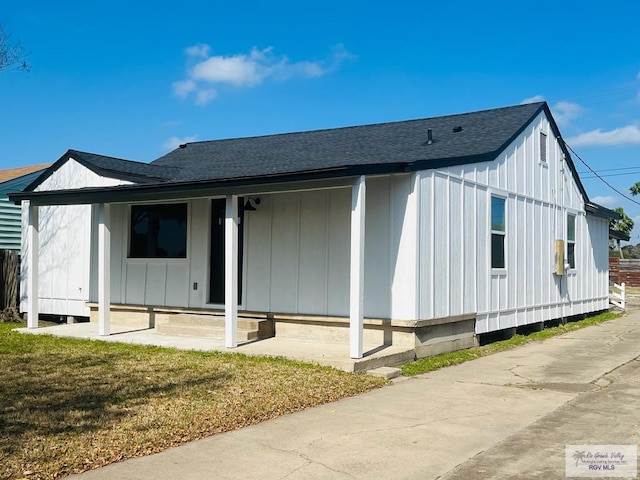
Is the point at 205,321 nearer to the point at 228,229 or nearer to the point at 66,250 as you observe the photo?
the point at 228,229

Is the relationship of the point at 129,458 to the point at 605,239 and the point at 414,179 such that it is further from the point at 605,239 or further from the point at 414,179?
the point at 605,239

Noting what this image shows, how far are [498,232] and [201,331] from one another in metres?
5.89

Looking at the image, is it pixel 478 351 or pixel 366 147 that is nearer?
pixel 478 351

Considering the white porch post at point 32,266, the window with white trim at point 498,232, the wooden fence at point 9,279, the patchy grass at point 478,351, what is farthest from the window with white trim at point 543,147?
the wooden fence at point 9,279

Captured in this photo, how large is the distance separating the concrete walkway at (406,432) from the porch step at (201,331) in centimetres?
329

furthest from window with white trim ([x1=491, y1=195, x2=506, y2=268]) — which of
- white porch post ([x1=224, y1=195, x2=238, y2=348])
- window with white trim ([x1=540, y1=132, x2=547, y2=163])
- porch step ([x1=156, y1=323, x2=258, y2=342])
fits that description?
white porch post ([x1=224, y1=195, x2=238, y2=348])

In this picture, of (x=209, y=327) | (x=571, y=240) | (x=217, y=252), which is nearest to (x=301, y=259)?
(x=217, y=252)

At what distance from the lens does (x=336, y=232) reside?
37.5ft

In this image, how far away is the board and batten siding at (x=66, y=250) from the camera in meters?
14.9

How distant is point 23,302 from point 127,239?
13.2ft

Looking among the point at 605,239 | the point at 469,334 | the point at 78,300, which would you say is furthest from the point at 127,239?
the point at 605,239

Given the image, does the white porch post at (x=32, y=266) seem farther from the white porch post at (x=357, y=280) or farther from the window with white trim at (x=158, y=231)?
the white porch post at (x=357, y=280)

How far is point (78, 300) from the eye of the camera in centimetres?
1503

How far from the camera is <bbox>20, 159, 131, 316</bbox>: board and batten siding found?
49.0 feet
